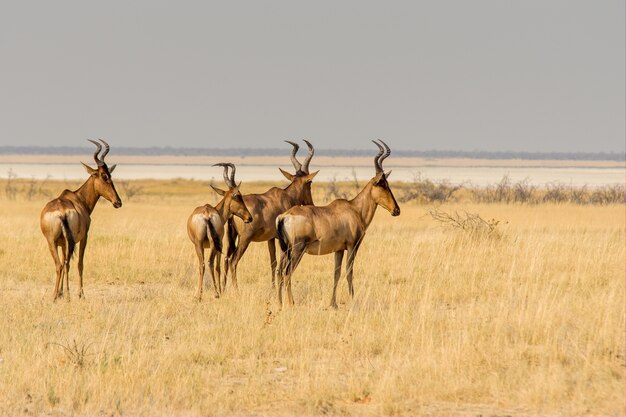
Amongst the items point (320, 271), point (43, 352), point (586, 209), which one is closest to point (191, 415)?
point (43, 352)

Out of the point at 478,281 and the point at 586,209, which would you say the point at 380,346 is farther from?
the point at 586,209

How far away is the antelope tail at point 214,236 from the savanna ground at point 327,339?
774mm

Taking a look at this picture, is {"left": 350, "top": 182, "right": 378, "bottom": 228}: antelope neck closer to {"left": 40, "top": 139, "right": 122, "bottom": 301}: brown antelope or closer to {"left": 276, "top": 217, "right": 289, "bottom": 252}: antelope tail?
{"left": 276, "top": 217, "right": 289, "bottom": 252}: antelope tail

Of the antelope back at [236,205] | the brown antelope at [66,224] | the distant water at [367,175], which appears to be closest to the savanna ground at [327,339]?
the brown antelope at [66,224]

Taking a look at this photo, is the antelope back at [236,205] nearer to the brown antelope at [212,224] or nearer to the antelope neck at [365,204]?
the brown antelope at [212,224]

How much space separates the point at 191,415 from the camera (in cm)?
831

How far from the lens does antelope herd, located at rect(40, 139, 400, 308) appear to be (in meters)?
13.2

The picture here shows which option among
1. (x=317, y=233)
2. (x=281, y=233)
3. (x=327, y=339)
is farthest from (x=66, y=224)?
(x=327, y=339)

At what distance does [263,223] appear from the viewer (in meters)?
15.5

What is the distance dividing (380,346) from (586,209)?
964 inches

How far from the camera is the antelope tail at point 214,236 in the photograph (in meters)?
14.6

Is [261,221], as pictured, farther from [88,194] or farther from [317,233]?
[88,194]

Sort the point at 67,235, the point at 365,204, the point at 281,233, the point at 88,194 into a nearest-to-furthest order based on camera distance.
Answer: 1. the point at 281,233
2. the point at 365,204
3. the point at 67,235
4. the point at 88,194

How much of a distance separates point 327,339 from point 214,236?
13.1 feet
